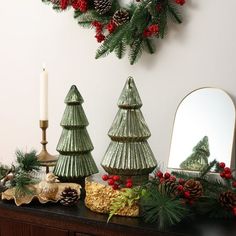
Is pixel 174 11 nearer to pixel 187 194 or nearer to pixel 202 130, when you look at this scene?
pixel 202 130

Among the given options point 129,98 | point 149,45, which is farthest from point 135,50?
point 129,98

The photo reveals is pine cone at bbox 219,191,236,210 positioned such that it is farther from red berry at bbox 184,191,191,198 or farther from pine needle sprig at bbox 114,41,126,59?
pine needle sprig at bbox 114,41,126,59

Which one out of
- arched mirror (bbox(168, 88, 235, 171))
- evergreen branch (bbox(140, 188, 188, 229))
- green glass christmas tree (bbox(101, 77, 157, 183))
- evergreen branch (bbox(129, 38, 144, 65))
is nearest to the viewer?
evergreen branch (bbox(140, 188, 188, 229))

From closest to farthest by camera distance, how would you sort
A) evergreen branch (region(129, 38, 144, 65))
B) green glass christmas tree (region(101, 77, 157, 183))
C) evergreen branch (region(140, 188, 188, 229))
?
evergreen branch (region(140, 188, 188, 229)) < green glass christmas tree (region(101, 77, 157, 183)) < evergreen branch (region(129, 38, 144, 65))

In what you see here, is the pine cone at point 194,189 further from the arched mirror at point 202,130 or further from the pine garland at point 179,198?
the arched mirror at point 202,130

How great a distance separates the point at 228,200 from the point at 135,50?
478mm

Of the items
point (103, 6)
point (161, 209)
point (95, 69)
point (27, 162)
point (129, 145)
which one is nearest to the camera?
point (161, 209)

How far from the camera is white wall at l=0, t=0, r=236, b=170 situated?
3.48 ft

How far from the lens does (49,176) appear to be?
945 millimetres

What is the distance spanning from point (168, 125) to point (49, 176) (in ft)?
1.18

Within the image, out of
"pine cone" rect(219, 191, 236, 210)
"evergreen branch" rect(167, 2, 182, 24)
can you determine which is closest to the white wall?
"evergreen branch" rect(167, 2, 182, 24)

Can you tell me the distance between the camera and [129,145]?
0.91m

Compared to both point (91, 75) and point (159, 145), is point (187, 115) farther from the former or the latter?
point (91, 75)

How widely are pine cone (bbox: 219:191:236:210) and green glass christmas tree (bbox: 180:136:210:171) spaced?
17 centimetres
